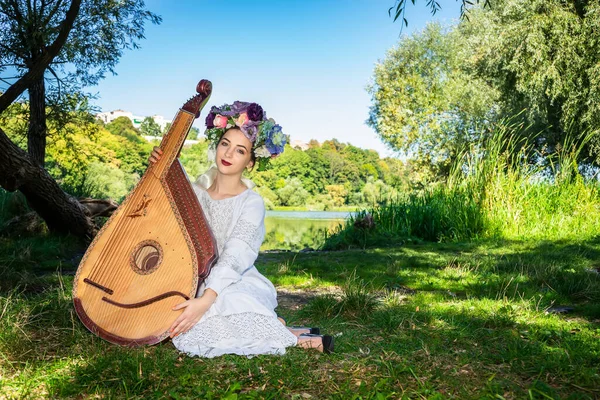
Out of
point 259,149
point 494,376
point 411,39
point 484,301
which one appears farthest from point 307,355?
point 411,39

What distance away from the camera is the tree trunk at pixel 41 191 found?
6289 mm

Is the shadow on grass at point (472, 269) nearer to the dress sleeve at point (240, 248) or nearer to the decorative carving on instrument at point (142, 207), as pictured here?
the dress sleeve at point (240, 248)

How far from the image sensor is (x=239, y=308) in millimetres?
3146

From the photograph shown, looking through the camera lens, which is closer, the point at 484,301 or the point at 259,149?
the point at 259,149

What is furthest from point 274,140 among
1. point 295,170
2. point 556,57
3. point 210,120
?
point 295,170

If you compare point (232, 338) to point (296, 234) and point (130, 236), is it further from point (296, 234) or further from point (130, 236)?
point (296, 234)

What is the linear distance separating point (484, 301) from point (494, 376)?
6.02ft

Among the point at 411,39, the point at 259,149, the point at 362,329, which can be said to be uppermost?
the point at 411,39

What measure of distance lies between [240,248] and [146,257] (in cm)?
53

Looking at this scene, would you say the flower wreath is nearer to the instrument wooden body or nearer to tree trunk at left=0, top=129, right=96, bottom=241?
the instrument wooden body

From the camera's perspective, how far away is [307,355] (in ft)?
10.3

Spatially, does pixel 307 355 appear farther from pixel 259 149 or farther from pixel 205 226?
pixel 259 149

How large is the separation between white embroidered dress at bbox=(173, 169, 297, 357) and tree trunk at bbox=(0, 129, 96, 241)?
3.99 meters

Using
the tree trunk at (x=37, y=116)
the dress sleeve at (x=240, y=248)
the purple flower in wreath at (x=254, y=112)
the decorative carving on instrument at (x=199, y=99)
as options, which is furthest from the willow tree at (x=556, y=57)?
the decorative carving on instrument at (x=199, y=99)
